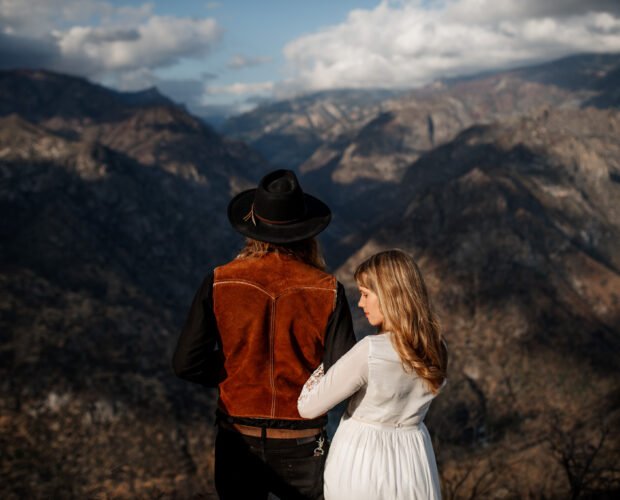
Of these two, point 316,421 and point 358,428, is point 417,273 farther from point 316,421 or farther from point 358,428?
point 316,421

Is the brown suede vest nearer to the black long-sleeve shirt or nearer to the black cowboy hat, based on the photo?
the black long-sleeve shirt

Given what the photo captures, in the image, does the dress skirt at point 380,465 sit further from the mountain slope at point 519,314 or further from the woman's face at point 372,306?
the mountain slope at point 519,314

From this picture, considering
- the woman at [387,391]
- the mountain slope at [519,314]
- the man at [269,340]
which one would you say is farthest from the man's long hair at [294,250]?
the mountain slope at [519,314]

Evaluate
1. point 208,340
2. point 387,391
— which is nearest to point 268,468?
point 208,340

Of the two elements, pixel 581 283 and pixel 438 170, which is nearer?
pixel 581 283

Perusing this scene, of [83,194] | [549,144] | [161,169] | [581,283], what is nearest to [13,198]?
[83,194]

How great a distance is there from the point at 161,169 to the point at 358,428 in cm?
12805

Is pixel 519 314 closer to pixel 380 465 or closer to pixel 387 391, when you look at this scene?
pixel 380 465

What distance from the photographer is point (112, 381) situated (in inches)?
1341

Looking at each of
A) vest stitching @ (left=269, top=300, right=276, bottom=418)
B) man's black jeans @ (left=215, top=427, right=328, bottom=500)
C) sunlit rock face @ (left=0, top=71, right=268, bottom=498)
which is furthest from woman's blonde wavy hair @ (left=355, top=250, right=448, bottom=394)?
sunlit rock face @ (left=0, top=71, right=268, bottom=498)

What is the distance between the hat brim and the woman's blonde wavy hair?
0.73 metres

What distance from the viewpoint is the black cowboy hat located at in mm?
4191

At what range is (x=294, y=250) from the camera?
4.32m

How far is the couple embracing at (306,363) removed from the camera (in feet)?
12.1
